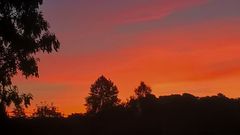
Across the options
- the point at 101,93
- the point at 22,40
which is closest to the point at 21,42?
the point at 22,40

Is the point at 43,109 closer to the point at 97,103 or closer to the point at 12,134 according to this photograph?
the point at 97,103

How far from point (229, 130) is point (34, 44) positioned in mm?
23041

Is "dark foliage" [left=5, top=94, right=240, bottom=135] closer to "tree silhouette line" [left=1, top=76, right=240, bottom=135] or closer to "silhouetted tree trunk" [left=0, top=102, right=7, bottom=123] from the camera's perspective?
"tree silhouette line" [left=1, top=76, right=240, bottom=135]

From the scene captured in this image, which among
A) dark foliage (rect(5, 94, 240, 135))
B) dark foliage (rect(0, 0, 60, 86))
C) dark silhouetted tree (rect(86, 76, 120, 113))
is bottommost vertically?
dark foliage (rect(5, 94, 240, 135))

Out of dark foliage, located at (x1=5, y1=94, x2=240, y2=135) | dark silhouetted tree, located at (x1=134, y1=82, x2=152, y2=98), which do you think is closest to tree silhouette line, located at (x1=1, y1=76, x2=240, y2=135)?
dark foliage, located at (x1=5, y1=94, x2=240, y2=135)

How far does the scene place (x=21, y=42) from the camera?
85.3 ft

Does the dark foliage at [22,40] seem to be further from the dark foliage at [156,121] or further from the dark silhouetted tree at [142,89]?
the dark silhouetted tree at [142,89]

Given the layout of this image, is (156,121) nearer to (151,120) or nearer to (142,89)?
(151,120)

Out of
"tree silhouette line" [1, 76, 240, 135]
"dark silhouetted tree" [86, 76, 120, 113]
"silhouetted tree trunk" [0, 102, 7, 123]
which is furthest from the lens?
"dark silhouetted tree" [86, 76, 120, 113]

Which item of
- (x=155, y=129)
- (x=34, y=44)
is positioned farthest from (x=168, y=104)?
(x=34, y=44)

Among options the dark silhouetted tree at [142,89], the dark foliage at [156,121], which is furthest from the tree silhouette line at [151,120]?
the dark silhouetted tree at [142,89]

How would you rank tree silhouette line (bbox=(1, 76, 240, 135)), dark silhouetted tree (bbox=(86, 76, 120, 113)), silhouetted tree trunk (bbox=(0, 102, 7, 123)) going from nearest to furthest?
silhouetted tree trunk (bbox=(0, 102, 7, 123))
tree silhouette line (bbox=(1, 76, 240, 135))
dark silhouetted tree (bbox=(86, 76, 120, 113))

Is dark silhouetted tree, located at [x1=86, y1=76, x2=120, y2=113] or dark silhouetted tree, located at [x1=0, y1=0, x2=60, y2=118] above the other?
dark silhouetted tree, located at [x1=86, y1=76, x2=120, y2=113]

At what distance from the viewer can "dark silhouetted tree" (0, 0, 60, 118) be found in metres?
25.6
